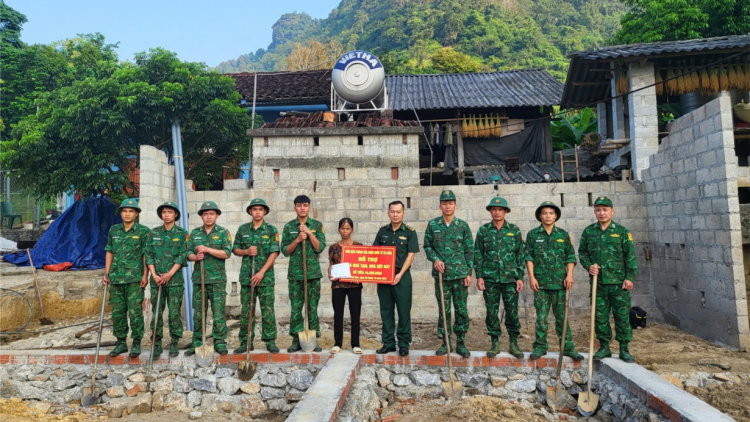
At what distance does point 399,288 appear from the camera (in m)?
5.02

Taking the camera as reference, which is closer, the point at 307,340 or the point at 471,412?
the point at 471,412

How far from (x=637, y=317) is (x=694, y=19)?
10044 millimetres

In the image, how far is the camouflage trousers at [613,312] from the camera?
4.79m

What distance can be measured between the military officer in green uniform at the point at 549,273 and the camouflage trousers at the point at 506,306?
0.21 m

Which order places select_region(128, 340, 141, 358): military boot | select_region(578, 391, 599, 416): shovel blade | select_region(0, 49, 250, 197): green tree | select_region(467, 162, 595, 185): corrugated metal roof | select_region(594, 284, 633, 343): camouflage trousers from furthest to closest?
select_region(0, 49, 250, 197): green tree → select_region(467, 162, 595, 185): corrugated metal roof → select_region(128, 340, 141, 358): military boot → select_region(594, 284, 633, 343): camouflage trousers → select_region(578, 391, 599, 416): shovel blade

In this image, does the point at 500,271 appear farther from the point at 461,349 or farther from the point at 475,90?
the point at 475,90

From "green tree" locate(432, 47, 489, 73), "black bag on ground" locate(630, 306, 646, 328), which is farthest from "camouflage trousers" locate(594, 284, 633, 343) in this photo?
"green tree" locate(432, 47, 489, 73)

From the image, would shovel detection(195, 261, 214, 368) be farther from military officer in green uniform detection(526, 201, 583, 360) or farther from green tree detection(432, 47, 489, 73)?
green tree detection(432, 47, 489, 73)

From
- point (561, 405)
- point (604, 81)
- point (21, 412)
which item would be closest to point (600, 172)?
point (604, 81)

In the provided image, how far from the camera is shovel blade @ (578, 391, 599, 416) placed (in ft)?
14.3

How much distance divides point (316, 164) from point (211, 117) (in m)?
4.28

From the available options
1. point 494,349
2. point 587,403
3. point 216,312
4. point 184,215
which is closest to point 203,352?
point 216,312

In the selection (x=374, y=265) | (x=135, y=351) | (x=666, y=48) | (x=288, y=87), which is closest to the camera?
(x=374, y=265)

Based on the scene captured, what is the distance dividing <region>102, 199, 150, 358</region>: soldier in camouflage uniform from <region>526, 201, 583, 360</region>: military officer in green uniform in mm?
4191
